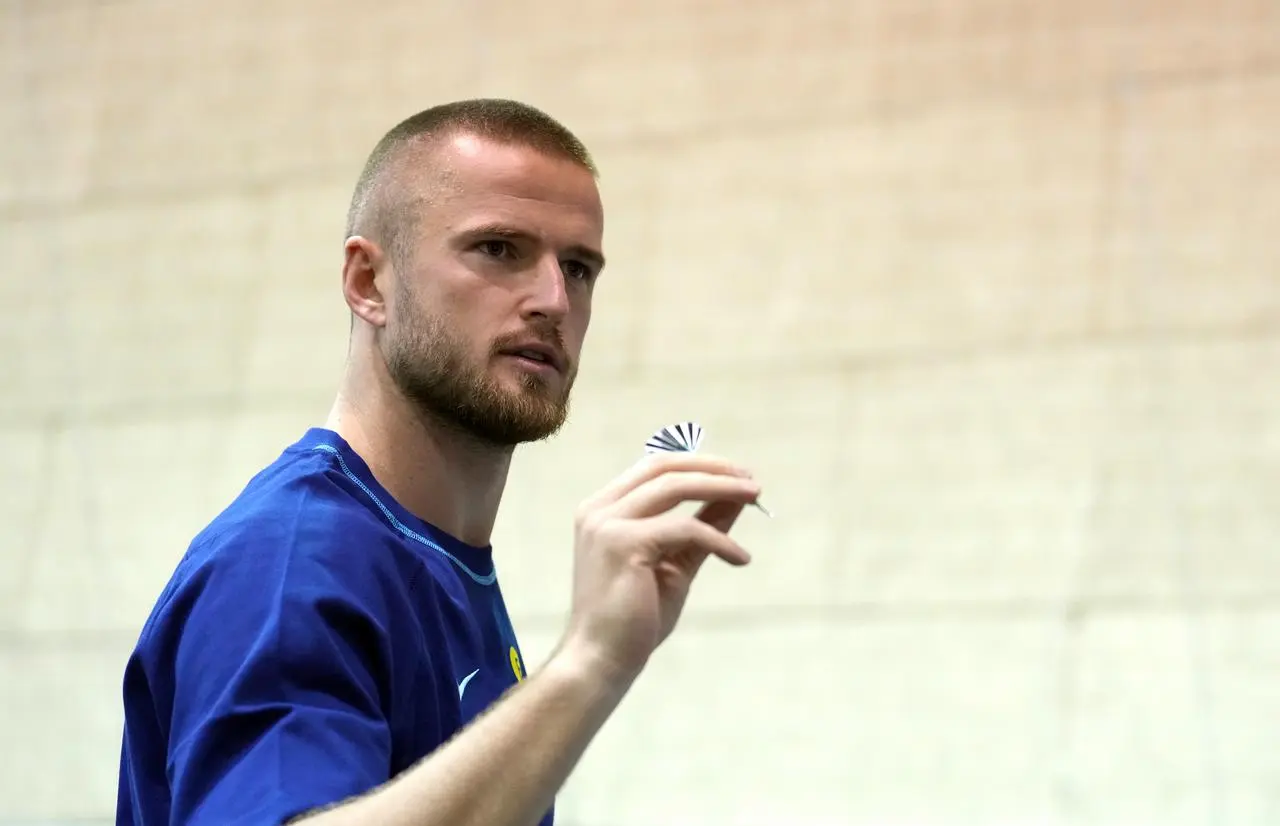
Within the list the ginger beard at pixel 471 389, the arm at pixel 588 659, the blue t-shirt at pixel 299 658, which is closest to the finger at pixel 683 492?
the arm at pixel 588 659

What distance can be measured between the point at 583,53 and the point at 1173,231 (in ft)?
5.61

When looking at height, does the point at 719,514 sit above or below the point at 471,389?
below

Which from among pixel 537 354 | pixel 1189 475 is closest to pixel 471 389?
pixel 537 354

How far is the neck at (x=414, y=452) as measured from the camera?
1620 mm

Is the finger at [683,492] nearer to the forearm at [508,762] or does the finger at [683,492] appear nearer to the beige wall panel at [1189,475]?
the forearm at [508,762]

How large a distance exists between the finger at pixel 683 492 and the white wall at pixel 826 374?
2477 mm

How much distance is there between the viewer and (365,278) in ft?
5.72

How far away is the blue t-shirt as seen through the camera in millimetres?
1186

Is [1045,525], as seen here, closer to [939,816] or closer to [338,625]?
[939,816]

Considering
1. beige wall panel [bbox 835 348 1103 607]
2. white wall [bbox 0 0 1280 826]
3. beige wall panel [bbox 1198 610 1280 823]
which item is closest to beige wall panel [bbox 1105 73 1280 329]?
white wall [bbox 0 0 1280 826]

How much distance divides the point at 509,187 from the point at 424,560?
0.43 metres

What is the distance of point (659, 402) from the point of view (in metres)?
4.01

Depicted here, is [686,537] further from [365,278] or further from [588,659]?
[365,278]

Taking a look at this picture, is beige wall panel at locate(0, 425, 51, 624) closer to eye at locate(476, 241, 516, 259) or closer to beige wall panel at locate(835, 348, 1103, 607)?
beige wall panel at locate(835, 348, 1103, 607)
